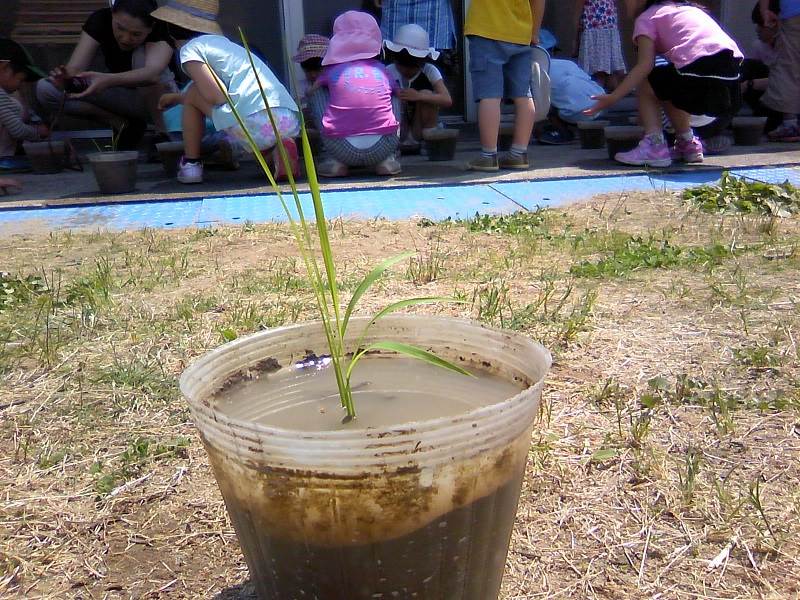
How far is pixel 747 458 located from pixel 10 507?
157 cm

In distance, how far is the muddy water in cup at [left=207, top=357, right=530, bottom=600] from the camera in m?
0.99

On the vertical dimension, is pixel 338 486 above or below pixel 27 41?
below

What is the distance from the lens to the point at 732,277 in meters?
2.87

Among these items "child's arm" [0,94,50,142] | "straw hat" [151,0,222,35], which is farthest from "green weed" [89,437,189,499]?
"child's arm" [0,94,50,142]

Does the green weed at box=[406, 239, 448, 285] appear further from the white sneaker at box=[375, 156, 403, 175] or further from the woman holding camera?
the woman holding camera

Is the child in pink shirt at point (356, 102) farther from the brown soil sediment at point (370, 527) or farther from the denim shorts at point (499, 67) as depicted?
the brown soil sediment at point (370, 527)

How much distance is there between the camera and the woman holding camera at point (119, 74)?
5.62m

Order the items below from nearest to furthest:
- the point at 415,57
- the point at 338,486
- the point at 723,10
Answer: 1. the point at 338,486
2. the point at 415,57
3. the point at 723,10

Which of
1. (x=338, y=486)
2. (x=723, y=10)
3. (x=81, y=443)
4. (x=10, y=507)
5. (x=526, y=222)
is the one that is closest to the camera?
(x=338, y=486)

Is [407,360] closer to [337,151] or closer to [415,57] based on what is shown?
[337,151]

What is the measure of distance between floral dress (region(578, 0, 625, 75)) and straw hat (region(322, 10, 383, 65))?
300cm

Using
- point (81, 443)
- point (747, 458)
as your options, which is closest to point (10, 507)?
point (81, 443)

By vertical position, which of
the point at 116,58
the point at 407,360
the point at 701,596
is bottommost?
the point at 701,596

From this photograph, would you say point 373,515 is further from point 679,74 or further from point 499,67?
point 679,74
